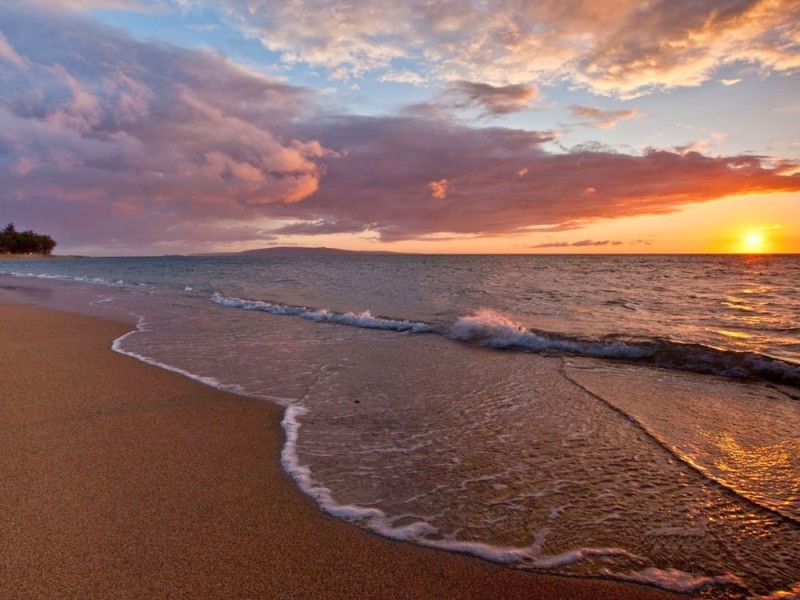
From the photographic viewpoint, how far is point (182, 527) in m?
3.71

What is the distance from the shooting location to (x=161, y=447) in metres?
5.38

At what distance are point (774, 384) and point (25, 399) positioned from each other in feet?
44.3

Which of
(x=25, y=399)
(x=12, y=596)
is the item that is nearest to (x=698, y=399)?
(x=12, y=596)

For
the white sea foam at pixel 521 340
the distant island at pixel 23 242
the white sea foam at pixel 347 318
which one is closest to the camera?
the white sea foam at pixel 521 340

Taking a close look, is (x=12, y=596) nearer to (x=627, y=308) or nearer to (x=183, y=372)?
(x=183, y=372)

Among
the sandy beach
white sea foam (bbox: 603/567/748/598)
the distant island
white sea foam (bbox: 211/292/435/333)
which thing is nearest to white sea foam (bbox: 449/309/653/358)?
white sea foam (bbox: 211/292/435/333)

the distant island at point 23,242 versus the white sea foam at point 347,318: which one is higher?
the distant island at point 23,242

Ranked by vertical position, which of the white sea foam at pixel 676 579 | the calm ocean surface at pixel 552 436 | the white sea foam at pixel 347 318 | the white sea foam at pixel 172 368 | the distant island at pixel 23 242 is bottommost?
the white sea foam at pixel 676 579

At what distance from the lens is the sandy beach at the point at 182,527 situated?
312cm

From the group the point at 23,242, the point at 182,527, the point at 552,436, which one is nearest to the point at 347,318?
the point at 552,436

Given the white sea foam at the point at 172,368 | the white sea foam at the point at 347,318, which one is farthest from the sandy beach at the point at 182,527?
the white sea foam at the point at 347,318

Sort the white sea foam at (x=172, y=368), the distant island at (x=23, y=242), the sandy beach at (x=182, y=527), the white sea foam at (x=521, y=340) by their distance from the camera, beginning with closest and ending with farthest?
1. the sandy beach at (x=182, y=527)
2. the white sea foam at (x=172, y=368)
3. the white sea foam at (x=521, y=340)
4. the distant island at (x=23, y=242)

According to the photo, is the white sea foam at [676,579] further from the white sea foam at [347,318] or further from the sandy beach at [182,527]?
the white sea foam at [347,318]

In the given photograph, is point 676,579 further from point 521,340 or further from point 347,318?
point 347,318
